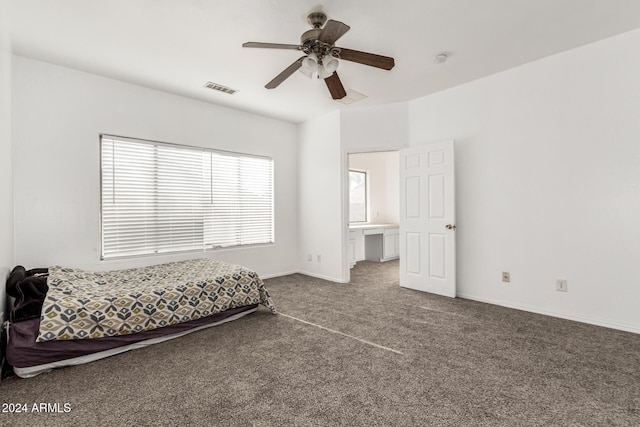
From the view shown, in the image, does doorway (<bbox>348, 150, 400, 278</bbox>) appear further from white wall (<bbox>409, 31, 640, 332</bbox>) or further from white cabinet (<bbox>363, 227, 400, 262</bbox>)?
white wall (<bbox>409, 31, 640, 332</bbox>)

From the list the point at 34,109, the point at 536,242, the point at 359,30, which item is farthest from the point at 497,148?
the point at 34,109

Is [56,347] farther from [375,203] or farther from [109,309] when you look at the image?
[375,203]

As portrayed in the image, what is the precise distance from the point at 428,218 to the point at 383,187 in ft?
11.7

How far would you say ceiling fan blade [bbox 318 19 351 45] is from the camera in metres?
1.98

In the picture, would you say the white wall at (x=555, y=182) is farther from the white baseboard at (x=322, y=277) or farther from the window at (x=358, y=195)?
the window at (x=358, y=195)

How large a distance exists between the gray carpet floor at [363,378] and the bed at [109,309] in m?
0.12

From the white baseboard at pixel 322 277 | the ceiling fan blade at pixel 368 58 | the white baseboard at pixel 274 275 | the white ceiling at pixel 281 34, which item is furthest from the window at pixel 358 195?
the ceiling fan blade at pixel 368 58

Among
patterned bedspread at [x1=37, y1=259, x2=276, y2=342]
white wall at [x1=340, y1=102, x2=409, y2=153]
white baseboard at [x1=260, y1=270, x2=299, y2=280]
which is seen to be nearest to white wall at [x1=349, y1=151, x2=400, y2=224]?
white wall at [x1=340, y1=102, x2=409, y2=153]

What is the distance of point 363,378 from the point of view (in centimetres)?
200

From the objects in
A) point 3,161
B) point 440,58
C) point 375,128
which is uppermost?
point 440,58

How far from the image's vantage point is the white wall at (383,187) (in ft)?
23.9

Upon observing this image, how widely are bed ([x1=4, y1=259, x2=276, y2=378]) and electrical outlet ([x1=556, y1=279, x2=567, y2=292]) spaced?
9.93ft

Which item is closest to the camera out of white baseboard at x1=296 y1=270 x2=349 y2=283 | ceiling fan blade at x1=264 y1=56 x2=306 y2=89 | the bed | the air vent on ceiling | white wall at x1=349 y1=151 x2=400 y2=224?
the bed

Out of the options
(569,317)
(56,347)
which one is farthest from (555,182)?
(56,347)
